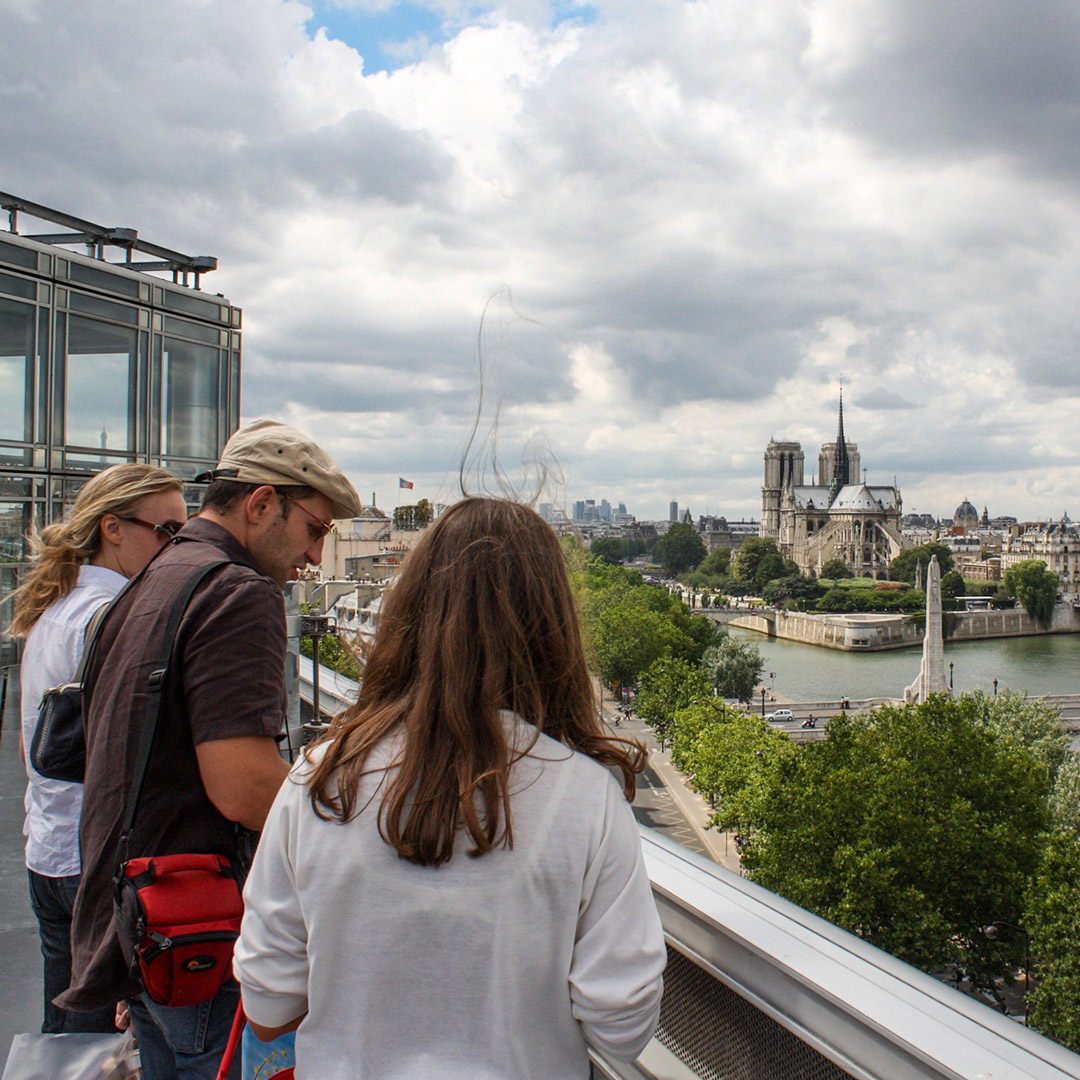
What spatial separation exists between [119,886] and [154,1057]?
0.30m

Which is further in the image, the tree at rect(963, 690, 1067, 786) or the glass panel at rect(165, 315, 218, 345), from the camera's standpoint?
the tree at rect(963, 690, 1067, 786)

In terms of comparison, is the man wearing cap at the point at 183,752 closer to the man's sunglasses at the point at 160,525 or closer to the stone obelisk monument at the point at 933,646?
the man's sunglasses at the point at 160,525

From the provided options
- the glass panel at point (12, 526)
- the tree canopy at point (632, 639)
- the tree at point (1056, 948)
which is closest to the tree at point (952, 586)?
the tree canopy at point (632, 639)

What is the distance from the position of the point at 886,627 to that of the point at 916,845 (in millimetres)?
40029

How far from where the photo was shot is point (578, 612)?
101 centimetres

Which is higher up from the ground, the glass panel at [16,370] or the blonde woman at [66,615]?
the glass panel at [16,370]

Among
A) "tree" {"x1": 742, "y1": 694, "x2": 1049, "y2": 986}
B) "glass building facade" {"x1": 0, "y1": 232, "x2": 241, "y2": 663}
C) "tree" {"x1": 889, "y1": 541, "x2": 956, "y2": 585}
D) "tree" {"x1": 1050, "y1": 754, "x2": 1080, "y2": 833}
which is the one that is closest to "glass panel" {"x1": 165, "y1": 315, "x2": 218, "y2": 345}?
"glass building facade" {"x1": 0, "y1": 232, "x2": 241, "y2": 663}

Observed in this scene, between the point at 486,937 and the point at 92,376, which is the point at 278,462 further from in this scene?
the point at 92,376

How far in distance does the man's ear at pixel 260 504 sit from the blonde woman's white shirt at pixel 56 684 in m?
0.43

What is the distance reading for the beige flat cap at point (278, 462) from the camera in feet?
4.45

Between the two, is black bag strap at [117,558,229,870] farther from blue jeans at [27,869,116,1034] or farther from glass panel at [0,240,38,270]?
glass panel at [0,240,38,270]

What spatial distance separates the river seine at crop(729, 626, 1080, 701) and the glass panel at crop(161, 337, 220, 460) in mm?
31493

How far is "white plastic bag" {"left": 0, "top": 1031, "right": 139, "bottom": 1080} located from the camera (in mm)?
1290

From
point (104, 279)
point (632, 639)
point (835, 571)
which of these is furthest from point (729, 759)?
point (835, 571)
